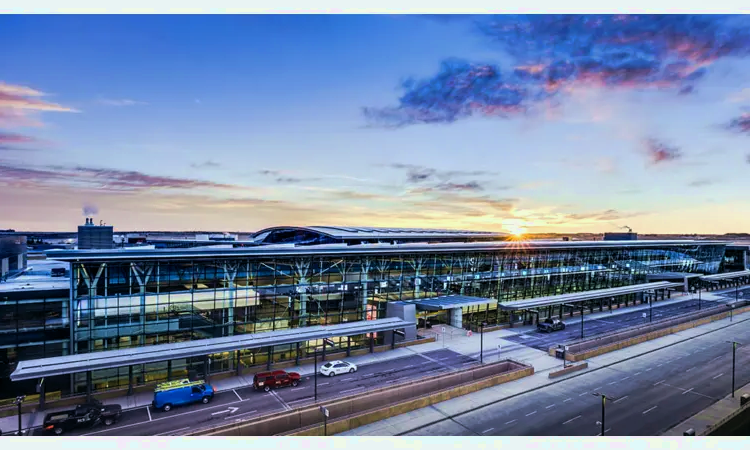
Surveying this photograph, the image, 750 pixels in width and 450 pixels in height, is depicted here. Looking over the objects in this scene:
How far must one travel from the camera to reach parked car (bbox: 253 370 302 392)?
125 feet

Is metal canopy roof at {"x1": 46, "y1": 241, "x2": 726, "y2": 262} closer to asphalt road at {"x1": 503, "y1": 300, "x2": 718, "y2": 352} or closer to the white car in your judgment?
the white car

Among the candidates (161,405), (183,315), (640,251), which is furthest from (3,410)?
(640,251)

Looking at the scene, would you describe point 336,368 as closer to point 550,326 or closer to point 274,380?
point 274,380

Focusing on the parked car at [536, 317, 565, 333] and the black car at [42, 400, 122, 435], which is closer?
the black car at [42, 400, 122, 435]

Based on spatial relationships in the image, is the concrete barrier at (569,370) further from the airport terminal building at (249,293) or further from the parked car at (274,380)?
the parked car at (274,380)

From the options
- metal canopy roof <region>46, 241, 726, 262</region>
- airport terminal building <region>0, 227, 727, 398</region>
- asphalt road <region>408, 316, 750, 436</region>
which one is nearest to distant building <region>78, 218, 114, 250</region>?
metal canopy roof <region>46, 241, 726, 262</region>

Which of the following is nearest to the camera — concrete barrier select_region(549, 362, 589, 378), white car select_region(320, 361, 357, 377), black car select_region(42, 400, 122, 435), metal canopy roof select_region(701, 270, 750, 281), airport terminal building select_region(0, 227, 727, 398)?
black car select_region(42, 400, 122, 435)

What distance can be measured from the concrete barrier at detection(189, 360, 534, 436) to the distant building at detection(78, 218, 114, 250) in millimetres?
33929

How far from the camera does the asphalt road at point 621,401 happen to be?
101ft

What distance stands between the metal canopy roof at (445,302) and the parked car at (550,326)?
8260mm

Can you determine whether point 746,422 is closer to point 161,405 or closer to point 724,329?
point 724,329

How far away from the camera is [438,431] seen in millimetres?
30406

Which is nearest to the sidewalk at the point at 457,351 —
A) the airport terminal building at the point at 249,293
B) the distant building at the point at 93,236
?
the airport terminal building at the point at 249,293

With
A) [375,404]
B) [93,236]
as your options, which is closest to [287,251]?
[375,404]
